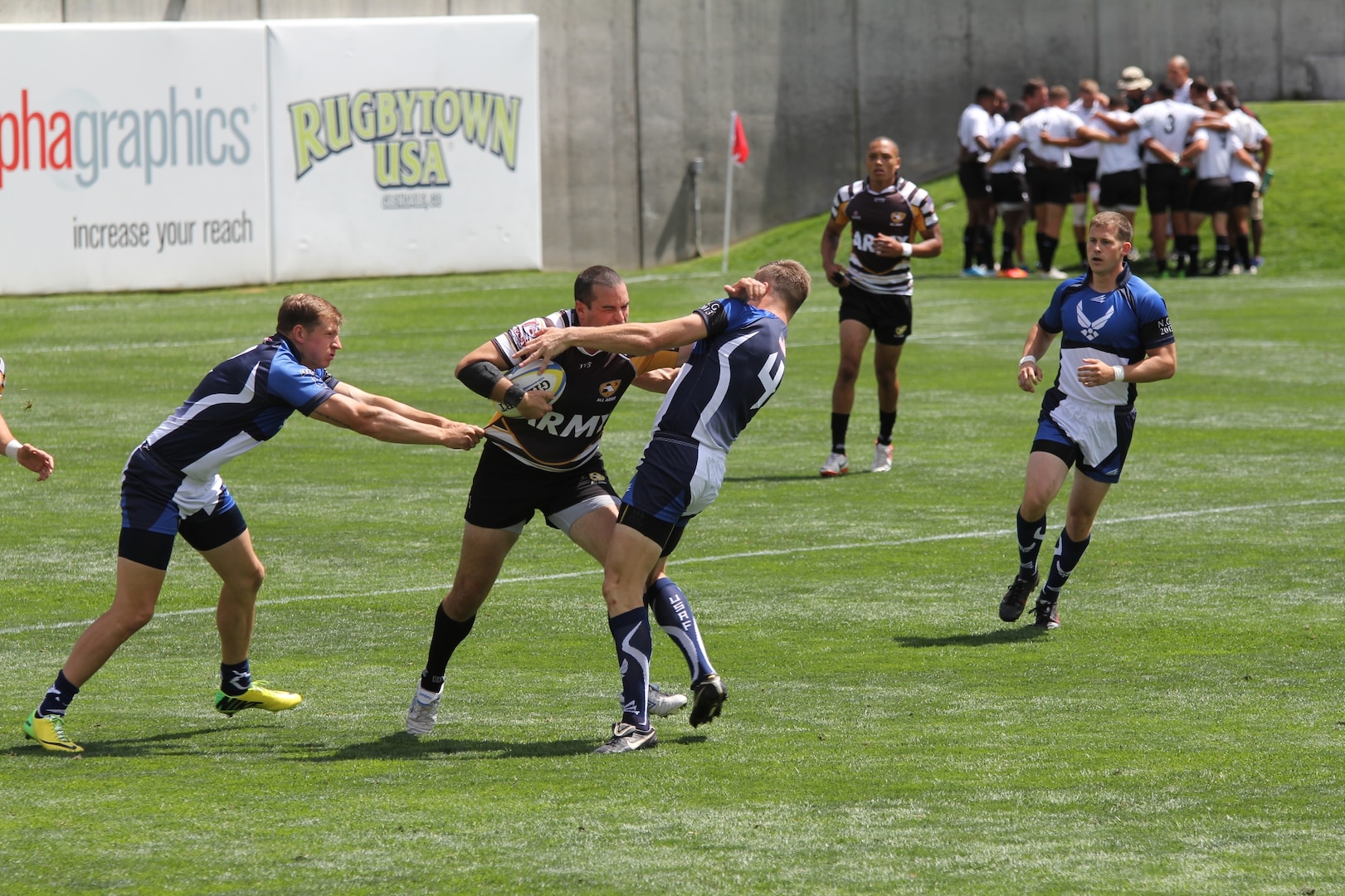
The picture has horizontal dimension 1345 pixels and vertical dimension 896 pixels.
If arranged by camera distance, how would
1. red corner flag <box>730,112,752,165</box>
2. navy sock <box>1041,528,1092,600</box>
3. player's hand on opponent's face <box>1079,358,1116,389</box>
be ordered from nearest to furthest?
player's hand on opponent's face <box>1079,358,1116,389</box>
navy sock <box>1041,528,1092,600</box>
red corner flag <box>730,112,752,165</box>

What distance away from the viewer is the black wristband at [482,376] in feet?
23.4

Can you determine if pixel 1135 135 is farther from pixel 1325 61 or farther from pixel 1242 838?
pixel 1242 838

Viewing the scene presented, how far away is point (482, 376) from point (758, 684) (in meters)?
2.17

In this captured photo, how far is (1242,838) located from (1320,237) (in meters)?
25.6

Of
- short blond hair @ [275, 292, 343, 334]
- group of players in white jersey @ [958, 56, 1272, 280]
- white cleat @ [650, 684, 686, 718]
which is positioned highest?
group of players in white jersey @ [958, 56, 1272, 280]

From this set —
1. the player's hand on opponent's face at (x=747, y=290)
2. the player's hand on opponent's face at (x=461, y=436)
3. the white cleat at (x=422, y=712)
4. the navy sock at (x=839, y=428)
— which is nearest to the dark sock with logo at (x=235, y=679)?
the white cleat at (x=422, y=712)

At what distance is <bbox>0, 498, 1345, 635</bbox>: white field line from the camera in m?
10.2

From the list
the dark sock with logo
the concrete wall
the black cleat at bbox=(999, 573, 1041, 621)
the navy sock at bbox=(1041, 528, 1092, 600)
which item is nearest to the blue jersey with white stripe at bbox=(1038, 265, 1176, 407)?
the navy sock at bbox=(1041, 528, 1092, 600)

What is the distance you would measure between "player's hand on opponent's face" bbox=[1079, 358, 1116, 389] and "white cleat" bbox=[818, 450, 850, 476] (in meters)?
5.71

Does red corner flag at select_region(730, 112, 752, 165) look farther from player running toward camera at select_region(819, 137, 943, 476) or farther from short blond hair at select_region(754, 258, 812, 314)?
short blond hair at select_region(754, 258, 812, 314)

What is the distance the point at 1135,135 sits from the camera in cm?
2747

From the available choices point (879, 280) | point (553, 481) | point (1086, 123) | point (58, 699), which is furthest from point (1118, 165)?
point (58, 699)

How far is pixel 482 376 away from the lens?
7125 mm

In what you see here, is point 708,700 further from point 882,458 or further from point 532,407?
point 882,458
